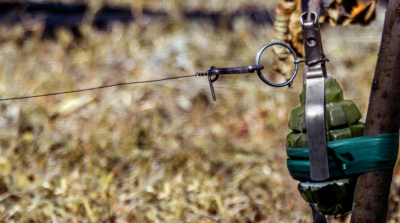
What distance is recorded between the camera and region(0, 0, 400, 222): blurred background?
244cm

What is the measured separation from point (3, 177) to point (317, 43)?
2.17 metres

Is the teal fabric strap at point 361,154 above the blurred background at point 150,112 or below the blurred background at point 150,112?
below

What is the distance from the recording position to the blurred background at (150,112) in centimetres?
244

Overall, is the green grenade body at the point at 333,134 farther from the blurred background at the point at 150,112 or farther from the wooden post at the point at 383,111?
the blurred background at the point at 150,112

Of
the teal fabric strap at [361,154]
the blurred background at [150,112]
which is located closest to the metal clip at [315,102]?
the teal fabric strap at [361,154]

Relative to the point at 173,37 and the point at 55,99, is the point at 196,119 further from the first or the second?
the point at 55,99

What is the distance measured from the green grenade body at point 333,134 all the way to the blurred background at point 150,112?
1.26 meters

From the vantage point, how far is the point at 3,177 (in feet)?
8.36

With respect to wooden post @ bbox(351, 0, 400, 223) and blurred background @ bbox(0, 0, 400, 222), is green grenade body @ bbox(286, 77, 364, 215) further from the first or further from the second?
blurred background @ bbox(0, 0, 400, 222)

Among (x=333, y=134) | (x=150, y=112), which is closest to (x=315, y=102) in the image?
(x=333, y=134)

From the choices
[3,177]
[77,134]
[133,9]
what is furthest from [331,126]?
[133,9]

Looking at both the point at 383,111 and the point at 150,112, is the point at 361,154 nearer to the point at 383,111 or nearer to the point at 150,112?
the point at 383,111

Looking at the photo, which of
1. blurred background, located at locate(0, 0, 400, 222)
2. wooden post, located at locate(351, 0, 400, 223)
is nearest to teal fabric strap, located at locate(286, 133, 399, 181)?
wooden post, located at locate(351, 0, 400, 223)

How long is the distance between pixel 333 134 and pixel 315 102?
9 cm
